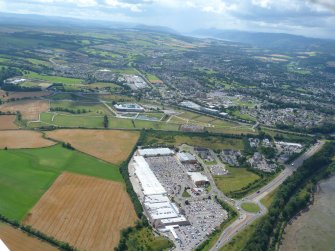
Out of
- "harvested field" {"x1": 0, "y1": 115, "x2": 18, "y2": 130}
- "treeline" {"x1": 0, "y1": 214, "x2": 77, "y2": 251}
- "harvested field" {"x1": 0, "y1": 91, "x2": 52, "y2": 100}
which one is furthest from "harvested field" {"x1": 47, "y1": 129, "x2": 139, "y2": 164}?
"harvested field" {"x1": 0, "y1": 91, "x2": 52, "y2": 100}

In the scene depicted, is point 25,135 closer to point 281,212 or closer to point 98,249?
point 98,249

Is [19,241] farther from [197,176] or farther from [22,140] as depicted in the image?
[22,140]

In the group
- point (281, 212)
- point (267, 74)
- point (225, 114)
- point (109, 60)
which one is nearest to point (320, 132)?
point (225, 114)

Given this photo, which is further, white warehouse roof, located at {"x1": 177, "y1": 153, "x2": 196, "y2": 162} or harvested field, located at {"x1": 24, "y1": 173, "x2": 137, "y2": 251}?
white warehouse roof, located at {"x1": 177, "y1": 153, "x2": 196, "y2": 162}

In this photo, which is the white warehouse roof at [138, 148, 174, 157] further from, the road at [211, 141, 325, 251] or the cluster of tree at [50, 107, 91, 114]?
the cluster of tree at [50, 107, 91, 114]

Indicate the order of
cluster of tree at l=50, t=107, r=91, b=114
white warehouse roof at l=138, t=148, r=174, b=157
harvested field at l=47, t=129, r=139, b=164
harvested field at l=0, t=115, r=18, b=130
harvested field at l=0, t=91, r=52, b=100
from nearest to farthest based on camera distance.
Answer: harvested field at l=47, t=129, r=139, b=164, white warehouse roof at l=138, t=148, r=174, b=157, harvested field at l=0, t=115, r=18, b=130, cluster of tree at l=50, t=107, r=91, b=114, harvested field at l=0, t=91, r=52, b=100

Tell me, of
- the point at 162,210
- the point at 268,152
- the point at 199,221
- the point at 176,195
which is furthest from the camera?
the point at 268,152

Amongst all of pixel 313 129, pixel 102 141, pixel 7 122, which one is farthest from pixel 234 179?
pixel 7 122
